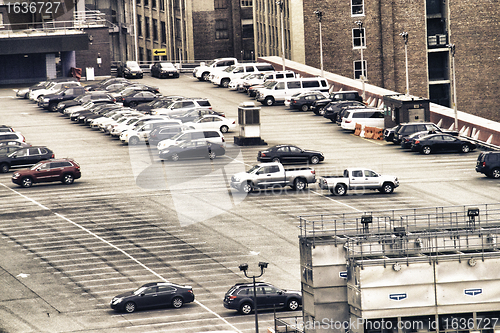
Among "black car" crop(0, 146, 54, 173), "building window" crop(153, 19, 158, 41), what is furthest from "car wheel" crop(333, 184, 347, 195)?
"building window" crop(153, 19, 158, 41)

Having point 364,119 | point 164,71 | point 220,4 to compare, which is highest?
point 220,4

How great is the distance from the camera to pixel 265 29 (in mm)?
105250

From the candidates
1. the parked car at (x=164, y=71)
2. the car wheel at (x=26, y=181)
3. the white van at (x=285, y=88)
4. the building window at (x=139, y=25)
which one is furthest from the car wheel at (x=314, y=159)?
the building window at (x=139, y=25)

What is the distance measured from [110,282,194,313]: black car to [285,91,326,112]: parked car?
36.5 meters

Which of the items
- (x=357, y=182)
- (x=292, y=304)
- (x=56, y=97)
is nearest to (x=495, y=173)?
(x=357, y=182)

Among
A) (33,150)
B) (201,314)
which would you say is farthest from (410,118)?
(201,314)

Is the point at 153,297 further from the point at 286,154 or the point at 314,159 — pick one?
the point at 314,159

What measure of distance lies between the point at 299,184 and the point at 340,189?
94.1 inches

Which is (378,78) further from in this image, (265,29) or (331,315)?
(331,315)

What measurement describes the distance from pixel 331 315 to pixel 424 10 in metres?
75.2

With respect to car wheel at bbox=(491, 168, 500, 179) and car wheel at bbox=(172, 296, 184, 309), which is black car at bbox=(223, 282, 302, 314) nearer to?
car wheel at bbox=(172, 296, 184, 309)

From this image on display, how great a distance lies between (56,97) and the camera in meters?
72.5

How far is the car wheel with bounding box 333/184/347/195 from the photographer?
157 feet

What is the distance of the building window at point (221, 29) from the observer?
4581 inches
